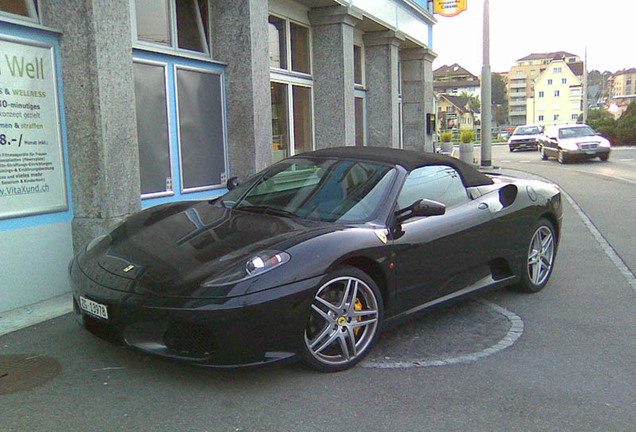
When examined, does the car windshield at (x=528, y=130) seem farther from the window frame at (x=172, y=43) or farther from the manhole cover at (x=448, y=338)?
the manhole cover at (x=448, y=338)

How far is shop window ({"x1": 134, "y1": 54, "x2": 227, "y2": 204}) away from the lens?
7.45 meters

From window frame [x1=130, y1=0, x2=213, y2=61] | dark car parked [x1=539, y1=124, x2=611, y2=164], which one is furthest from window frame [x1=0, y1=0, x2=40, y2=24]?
dark car parked [x1=539, y1=124, x2=611, y2=164]

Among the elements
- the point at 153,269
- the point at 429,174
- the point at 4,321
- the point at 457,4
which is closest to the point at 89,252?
the point at 153,269

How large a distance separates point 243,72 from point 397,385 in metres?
6.32

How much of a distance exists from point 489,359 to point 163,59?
5733 millimetres

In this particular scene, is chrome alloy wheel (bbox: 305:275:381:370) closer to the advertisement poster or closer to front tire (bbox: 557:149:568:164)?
the advertisement poster

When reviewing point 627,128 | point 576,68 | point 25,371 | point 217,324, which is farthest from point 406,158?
point 576,68

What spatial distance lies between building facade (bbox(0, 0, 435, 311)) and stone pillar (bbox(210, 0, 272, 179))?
0.06 feet

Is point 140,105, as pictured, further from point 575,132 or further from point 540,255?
point 575,132

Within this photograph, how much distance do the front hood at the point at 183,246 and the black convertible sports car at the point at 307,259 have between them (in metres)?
0.01

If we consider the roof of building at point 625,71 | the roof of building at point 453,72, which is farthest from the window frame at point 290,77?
the roof of building at point 625,71

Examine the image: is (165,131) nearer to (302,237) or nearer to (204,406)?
(302,237)

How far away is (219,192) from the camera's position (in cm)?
898

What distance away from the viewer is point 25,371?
13.0ft
